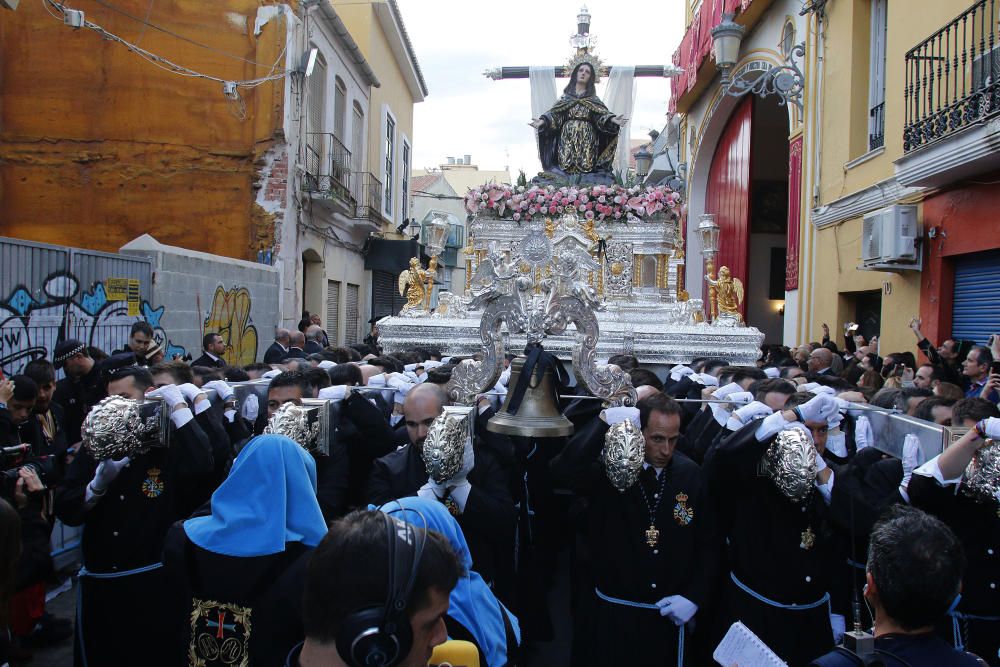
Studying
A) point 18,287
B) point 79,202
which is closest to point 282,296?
point 79,202

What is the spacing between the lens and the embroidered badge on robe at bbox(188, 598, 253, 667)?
2.54 m

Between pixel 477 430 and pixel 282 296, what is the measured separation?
11347 millimetres

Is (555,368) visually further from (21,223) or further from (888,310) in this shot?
(21,223)

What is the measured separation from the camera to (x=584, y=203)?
1140 cm

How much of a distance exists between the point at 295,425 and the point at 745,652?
2064 millimetres

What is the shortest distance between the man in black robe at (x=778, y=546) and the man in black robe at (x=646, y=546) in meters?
0.16

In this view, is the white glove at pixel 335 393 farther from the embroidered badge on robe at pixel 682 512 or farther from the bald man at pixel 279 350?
the bald man at pixel 279 350

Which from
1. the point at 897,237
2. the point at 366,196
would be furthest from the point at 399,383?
the point at 366,196

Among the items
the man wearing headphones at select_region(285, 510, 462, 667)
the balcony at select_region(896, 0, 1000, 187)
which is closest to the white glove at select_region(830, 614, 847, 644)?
the man wearing headphones at select_region(285, 510, 462, 667)

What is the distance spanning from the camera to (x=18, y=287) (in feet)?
23.9

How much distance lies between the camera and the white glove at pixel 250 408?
16.2ft

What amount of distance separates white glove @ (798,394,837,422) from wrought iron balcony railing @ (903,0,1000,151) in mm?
4839

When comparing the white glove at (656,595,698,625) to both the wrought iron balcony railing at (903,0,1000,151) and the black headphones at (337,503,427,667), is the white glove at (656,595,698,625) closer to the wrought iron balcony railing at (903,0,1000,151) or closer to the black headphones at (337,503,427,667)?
the black headphones at (337,503,427,667)

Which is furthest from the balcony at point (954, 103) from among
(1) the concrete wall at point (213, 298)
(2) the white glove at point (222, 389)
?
(1) the concrete wall at point (213, 298)
